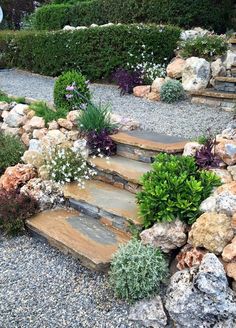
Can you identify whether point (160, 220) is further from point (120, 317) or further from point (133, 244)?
point (120, 317)

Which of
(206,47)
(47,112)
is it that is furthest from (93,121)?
(206,47)

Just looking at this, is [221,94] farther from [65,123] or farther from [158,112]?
[65,123]

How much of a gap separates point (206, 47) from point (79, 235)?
5378 millimetres

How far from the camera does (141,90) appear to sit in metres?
8.02

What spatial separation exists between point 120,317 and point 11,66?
35.1 feet

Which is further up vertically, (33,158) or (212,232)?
(212,232)

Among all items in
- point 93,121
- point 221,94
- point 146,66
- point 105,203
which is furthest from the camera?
point 146,66

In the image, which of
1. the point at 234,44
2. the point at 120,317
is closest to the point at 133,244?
the point at 120,317

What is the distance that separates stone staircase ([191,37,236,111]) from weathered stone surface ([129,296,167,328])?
4369 mm

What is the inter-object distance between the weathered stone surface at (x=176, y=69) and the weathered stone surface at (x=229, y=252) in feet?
17.8

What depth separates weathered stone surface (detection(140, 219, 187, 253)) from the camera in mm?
3428

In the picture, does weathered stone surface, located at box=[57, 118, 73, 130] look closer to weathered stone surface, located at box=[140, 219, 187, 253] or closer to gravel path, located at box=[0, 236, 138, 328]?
gravel path, located at box=[0, 236, 138, 328]

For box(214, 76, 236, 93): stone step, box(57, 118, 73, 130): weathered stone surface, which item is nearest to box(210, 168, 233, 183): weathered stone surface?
box(57, 118, 73, 130): weathered stone surface

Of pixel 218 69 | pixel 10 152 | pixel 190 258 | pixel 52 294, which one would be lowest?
pixel 52 294
